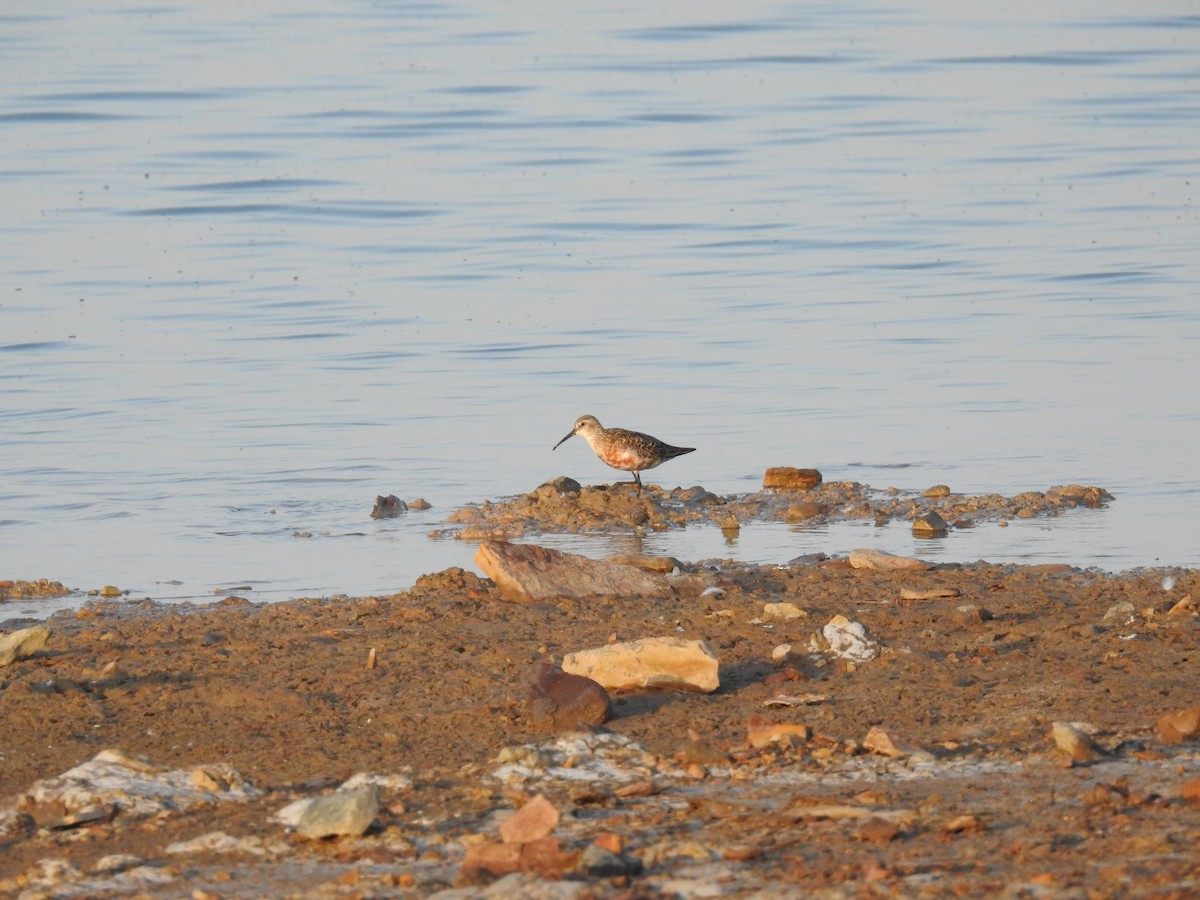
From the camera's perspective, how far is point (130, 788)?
16.3 ft

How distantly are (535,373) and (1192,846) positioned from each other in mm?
10033

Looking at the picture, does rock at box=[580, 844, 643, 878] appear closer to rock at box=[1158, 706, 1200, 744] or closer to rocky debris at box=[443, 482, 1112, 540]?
rock at box=[1158, 706, 1200, 744]

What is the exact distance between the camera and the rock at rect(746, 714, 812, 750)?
17.0ft

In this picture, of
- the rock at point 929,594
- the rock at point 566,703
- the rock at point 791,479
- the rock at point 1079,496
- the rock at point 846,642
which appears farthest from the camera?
the rock at point 791,479

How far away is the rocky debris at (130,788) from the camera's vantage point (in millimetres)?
4867

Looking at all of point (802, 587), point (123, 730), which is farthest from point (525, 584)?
point (123, 730)

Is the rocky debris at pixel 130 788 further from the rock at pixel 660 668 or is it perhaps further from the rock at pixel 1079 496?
the rock at pixel 1079 496

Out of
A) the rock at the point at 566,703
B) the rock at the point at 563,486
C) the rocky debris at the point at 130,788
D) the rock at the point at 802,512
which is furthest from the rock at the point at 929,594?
the rock at the point at 563,486

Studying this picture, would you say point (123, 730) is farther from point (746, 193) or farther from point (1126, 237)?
point (746, 193)

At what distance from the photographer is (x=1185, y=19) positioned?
38188 millimetres

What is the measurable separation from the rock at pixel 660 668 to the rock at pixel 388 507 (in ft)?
14.5

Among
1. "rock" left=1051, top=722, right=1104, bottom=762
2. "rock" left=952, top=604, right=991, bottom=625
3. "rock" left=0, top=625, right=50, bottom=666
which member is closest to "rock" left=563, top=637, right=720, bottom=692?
"rock" left=1051, top=722, right=1104, bottom=762

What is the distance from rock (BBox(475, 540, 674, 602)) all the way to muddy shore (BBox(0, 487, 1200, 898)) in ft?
0.30

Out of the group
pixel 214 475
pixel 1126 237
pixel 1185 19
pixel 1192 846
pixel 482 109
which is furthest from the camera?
pixel 1185 19
